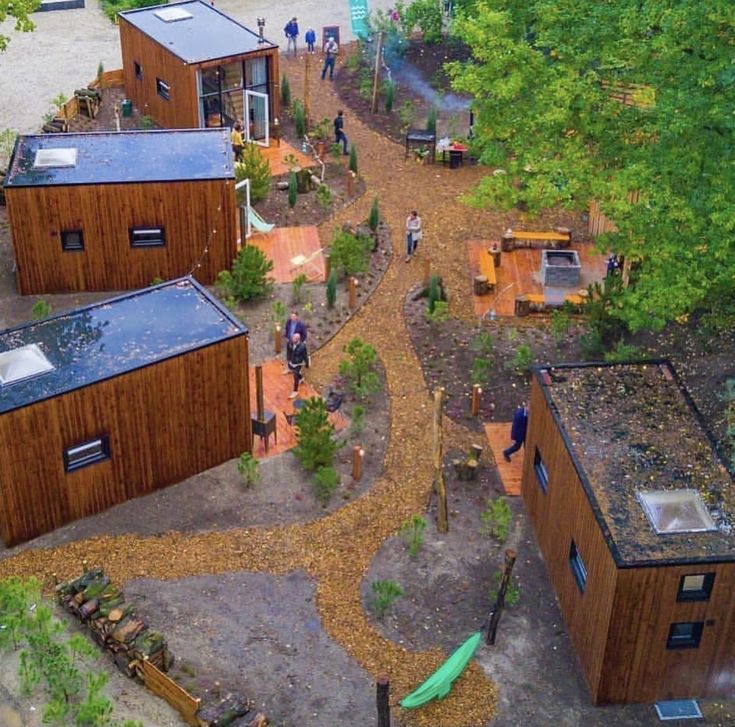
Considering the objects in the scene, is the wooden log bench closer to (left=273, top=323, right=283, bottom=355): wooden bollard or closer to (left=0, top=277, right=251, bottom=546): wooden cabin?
(left=273, top=323, right=283, bottom=355): wooden bollard

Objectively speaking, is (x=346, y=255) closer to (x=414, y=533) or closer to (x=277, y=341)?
(x=277, y=341)

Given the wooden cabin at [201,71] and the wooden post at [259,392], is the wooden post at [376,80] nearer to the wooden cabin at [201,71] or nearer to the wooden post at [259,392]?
the wooden cabin at [201,71]

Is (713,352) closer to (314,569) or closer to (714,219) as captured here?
(714,219)

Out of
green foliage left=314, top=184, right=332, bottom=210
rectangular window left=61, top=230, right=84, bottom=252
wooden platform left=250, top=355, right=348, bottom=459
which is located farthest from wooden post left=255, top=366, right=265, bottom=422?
green foliage left=314, top=184, right=332, bottom=210

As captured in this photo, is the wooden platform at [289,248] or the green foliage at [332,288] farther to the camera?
the wooden platform at [289,248]

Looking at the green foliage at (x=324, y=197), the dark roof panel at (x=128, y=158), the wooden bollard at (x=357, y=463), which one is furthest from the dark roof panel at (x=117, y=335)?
the green foliage at (x=324, y=197)

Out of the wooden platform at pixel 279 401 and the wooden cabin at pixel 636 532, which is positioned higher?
the wooden cabin at pixel 636 532
